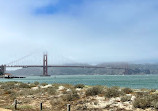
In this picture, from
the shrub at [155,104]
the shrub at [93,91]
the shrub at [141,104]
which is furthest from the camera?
the shrub at [93,91]

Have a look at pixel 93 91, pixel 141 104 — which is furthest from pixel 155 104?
pixel 93 91

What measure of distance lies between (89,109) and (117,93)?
4.87 m

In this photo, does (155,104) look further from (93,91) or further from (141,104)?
(93,91)

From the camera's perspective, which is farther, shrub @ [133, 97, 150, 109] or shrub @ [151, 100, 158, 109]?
shrub @ [133, 97, 150, 109]

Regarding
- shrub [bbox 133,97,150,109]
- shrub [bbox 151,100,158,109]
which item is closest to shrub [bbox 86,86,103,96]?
shrub [bbox 133,97,150,109]

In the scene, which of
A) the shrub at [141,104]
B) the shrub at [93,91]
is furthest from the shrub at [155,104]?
the shrub at [93,91]

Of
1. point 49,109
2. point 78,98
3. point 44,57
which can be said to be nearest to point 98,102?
point 78,98

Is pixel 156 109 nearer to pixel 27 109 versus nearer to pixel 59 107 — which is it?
pixel 59 107

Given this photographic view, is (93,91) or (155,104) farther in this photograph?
(93,91)

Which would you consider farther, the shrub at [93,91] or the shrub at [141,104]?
the shrub at [93,91]

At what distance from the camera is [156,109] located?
1655cm

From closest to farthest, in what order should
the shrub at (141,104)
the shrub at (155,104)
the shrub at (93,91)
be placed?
the shrub at (155,104), the shrub at (141,104), the shrub at (93,91)

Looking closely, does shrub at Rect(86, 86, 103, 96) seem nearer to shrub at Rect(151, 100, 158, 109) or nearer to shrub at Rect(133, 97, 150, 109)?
shrub at Rect(133, 97, 150, 109)

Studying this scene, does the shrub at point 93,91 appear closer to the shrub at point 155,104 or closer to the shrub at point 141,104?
the shrub at point 141,104
